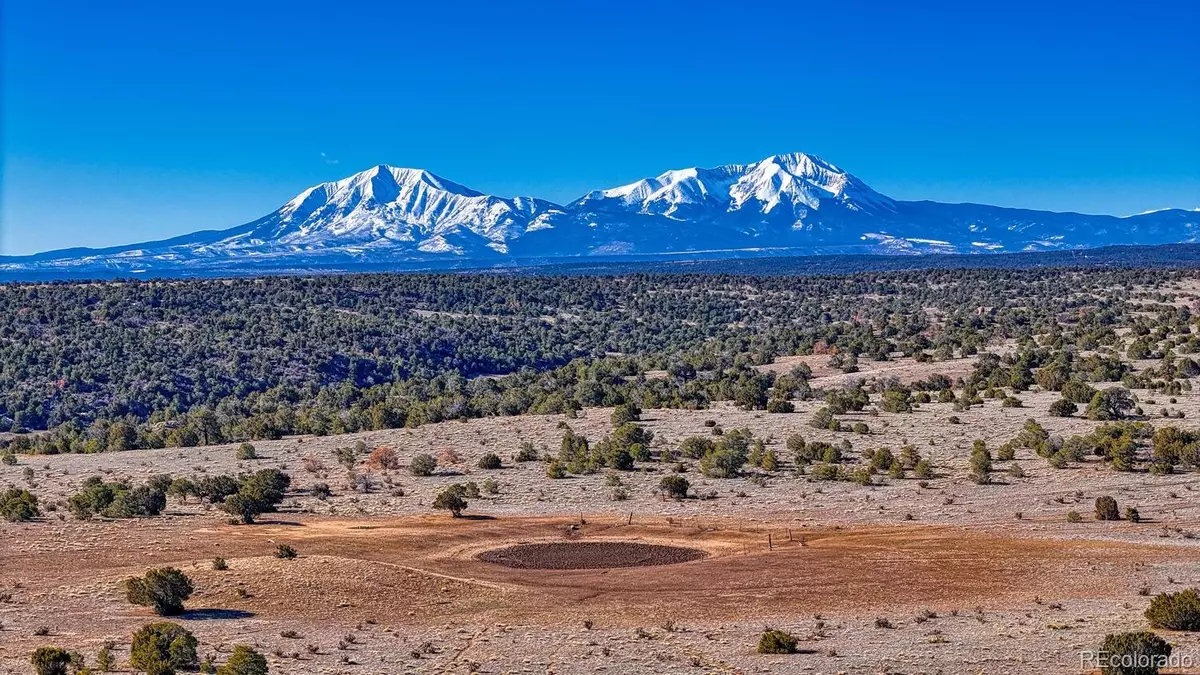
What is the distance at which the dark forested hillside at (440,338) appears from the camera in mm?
69812

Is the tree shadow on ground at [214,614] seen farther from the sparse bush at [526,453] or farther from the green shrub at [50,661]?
the sparse bush at [526,453]

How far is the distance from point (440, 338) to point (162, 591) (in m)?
81.4

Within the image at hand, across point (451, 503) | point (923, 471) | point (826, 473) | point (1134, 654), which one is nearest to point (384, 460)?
point (451, 503)

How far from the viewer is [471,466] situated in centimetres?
4956

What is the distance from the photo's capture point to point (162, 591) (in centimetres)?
2719

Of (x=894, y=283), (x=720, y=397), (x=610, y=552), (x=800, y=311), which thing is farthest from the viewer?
(x=894, y=283)

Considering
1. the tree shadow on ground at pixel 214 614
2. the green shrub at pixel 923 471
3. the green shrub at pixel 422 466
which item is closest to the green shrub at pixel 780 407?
the green shrub at pixel 923 471

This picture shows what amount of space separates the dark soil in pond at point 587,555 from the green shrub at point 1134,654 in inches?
543

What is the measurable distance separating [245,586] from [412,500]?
1382 centimetres

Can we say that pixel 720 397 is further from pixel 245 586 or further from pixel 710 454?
pixel 245 586

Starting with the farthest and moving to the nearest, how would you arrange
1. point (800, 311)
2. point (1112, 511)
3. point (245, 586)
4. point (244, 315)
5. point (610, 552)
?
point (800, 311) → point (244, 315) → point (1112, 511) → point (610, 552) → point (245, 586)

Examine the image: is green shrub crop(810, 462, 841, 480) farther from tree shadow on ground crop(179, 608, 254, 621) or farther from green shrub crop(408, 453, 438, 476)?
tree shadow on ground crop(179, 608, 254, 621)

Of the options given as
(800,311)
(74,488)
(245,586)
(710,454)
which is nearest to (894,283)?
(800,311)

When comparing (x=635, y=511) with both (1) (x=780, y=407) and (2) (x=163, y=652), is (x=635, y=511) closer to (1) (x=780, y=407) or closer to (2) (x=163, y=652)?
(1) (x=780, y=407)
